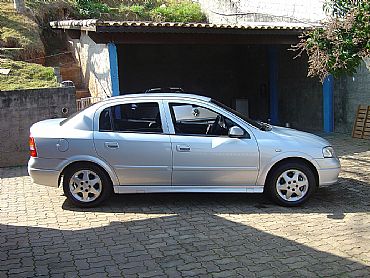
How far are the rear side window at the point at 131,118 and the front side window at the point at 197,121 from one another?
269 millimetres

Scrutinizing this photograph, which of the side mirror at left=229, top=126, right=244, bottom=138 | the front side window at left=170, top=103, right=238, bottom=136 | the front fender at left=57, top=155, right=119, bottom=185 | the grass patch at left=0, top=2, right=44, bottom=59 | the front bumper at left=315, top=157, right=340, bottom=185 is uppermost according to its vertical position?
the grass patch at left=0, top=2, right=44, bottom=59

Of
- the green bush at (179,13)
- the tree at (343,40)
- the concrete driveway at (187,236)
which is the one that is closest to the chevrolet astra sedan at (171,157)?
the concrete driveway at (187,236)

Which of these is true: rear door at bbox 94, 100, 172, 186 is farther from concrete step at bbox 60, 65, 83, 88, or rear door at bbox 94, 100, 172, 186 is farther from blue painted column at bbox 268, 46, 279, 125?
blue painted column at bbox 268, 46, 279, 125

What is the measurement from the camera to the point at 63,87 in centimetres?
970

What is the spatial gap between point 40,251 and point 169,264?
1518mm

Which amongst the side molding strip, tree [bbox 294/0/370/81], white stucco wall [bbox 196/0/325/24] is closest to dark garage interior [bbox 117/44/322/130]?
white stucco wall [bbox 196/0/325/24]

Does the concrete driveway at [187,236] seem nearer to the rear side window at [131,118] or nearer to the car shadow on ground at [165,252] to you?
the car shadow on ground at [165,252]

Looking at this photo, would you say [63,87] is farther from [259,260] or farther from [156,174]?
[259,260]

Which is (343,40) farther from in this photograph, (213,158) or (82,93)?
(82,93)

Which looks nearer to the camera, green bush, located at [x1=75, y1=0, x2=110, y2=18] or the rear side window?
the rear side window

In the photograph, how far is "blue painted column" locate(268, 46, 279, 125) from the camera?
15.0 m

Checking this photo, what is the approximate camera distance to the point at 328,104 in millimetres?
12703

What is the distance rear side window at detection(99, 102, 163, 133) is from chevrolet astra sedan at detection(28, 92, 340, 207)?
0.01 m

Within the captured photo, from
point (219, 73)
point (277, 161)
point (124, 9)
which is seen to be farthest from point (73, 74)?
point (277, 161)
